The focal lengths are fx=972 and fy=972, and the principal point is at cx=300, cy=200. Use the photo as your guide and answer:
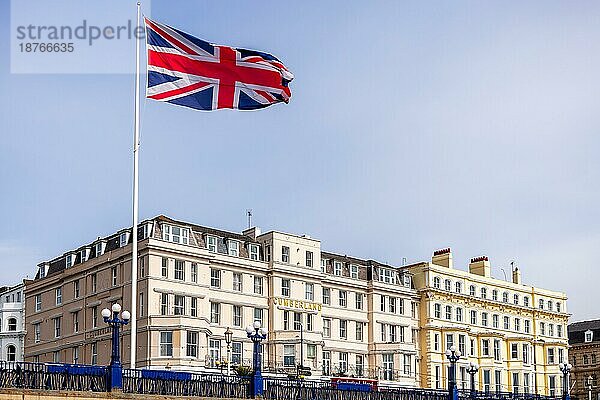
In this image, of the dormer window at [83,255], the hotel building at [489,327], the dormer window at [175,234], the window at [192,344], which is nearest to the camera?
the window at [192,344]

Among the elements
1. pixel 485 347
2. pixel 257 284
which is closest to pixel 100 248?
pixel 257 284

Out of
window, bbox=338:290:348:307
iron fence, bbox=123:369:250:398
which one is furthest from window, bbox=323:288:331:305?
iron fence, bbox=123:369:250:398

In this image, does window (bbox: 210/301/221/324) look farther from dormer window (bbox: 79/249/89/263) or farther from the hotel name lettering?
dormer window (bbox: 79/249/89/263)

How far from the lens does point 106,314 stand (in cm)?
3806

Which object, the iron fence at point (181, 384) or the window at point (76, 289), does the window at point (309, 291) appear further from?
the iron fence at point (181, 384)

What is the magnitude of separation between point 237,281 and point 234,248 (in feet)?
9.87

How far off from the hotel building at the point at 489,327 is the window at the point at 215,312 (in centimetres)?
2457

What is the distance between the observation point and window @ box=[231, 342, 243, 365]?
76.8 meters

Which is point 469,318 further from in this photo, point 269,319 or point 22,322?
point 22,322

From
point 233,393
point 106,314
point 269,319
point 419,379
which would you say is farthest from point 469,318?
point 106,314

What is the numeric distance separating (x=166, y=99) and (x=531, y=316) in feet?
240

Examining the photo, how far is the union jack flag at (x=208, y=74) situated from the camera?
137ft

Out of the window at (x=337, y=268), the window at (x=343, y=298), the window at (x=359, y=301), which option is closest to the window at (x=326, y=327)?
the window at (x=343, y=298)

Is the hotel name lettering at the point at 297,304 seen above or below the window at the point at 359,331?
above
